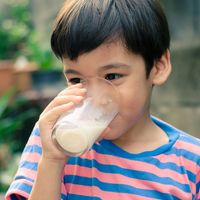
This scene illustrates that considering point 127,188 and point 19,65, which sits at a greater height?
point 127,188

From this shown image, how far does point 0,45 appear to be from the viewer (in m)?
7.57

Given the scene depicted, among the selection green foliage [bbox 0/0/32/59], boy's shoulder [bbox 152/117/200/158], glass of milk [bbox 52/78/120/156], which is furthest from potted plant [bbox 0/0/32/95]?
glass of milk [bbox 52/78/120/156]

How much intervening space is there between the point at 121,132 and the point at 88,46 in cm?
28

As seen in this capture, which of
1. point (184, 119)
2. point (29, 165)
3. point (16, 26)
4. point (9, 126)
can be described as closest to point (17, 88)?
point (9, 126)

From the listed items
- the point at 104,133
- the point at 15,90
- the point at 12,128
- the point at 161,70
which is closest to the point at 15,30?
the point at 15,90

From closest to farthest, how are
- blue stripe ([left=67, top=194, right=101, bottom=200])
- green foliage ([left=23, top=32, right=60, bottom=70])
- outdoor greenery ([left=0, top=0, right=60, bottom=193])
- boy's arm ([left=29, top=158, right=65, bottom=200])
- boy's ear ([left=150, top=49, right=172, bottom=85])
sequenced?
boy's arm ([left=29, top=158, right=65, bottom=200]), blue stripe ([left=67, top=194, right=101, bottom=200]), boy's ear ([left=150, top=49, right=172, bottom=85]), outdoor greenery ([left=0, top=0, right=60, bottom=193]), green foliage ([left=23, top=32, right=60, bottom=70])

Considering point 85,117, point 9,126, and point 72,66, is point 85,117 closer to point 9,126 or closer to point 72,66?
point 72,66

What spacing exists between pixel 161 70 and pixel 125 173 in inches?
15.3

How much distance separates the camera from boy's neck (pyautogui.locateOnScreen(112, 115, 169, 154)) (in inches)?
69.1

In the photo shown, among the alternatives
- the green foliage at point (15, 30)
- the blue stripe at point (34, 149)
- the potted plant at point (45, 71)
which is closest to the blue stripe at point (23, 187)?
the blue stripe at point (34, 149)

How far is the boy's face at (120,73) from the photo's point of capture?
1.59 metres

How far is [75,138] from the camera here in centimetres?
145

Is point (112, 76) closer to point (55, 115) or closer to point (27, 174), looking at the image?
point (55, 115)

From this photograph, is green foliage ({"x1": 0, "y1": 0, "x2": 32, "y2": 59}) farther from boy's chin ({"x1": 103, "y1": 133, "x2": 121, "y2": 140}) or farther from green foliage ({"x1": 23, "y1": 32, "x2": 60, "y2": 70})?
boy's chin ({"x1": 103, "y1": 133, "x2": 121, "y2": 140})
